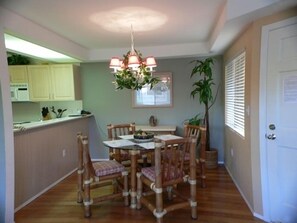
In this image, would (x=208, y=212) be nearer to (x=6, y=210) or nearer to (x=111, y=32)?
(x=6, y=210)

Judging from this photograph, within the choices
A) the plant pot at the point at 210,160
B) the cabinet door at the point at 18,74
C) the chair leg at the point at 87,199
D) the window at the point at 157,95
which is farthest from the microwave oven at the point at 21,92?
the plant pot at the point at 210,160

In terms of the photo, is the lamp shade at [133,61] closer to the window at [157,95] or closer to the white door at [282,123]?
the white door at [282,123]

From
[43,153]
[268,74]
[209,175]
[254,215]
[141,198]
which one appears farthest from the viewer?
[209,175]

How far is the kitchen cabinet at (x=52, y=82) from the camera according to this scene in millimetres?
4668

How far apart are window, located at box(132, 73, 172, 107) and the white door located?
→ 2.62 meters

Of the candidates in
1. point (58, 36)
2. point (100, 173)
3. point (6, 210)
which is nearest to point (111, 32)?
point (58, 36)

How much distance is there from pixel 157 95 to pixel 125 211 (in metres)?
2.67

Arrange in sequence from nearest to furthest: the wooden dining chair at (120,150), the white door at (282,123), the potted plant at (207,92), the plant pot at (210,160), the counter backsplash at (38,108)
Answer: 1. the white door at (282,123)
2. the wooden dining chair at (120,150)
3. the potted plant at (207,92)
4. the plant pot at (210,160)
5. the counter backsplash at (38,108)

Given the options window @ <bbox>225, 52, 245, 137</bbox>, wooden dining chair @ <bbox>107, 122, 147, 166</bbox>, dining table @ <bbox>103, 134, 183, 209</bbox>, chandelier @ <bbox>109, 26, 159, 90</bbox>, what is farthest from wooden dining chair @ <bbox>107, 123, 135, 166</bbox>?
window @ <bbox>225, 52, 245, 137</bbox>

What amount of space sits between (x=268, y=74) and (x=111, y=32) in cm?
229

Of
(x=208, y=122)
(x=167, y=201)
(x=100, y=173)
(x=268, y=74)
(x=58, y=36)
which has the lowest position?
(x=167, y=201)

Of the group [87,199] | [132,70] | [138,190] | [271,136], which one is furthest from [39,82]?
[271,136]

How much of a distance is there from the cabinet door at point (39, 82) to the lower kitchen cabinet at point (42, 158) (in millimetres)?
885

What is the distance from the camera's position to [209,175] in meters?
4.07
